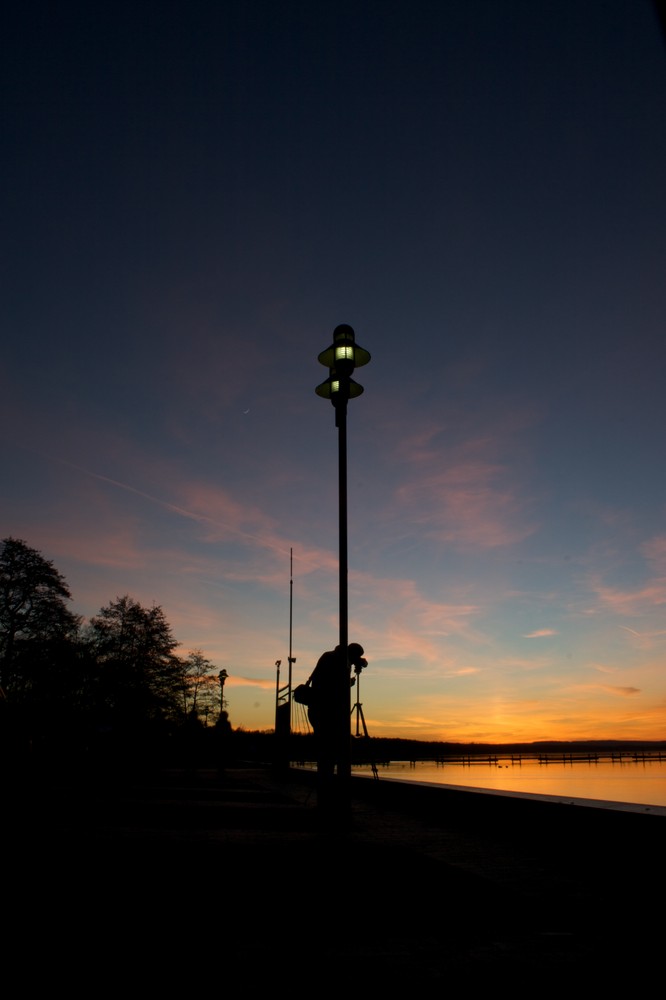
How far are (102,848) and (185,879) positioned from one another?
2.00 m

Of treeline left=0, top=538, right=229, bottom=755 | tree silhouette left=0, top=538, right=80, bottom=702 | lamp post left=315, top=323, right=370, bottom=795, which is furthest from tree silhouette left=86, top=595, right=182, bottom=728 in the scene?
lamp post left=315, top=323, right=370, bottom=795

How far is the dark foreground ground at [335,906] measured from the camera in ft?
11.7

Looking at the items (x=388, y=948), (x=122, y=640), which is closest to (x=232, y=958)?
(x=388, y=948)

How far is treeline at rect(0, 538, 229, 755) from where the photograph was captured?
27953 mm

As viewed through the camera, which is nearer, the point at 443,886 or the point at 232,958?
the point at 232,958

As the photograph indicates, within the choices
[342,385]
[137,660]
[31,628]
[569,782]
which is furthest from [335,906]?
[569,782]

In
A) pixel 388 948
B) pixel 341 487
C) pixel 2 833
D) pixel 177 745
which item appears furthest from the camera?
pixel 177 745

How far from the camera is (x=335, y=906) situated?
496 centimetres

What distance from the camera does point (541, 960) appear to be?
12.7 ft

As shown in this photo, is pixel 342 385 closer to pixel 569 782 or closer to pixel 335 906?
pixel 335 906

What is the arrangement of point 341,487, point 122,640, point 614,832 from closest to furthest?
point 614,832 < point 341,487 < point 122,640

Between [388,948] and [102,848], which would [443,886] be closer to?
[388,948]

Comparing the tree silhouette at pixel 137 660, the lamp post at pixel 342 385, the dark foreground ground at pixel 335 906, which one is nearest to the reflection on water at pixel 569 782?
the dark foreground ground at pixel 335 906

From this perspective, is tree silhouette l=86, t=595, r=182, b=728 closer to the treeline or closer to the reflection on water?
the treeline
